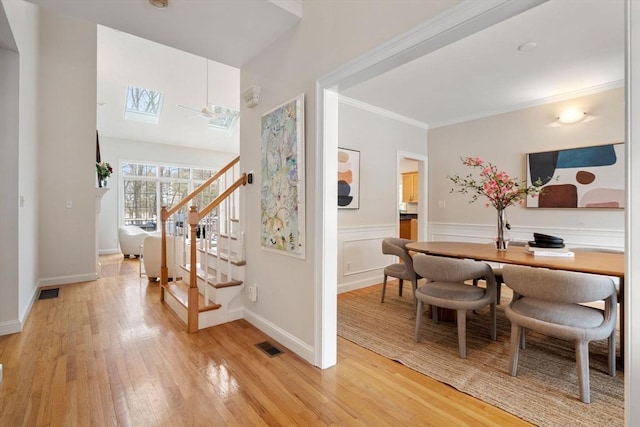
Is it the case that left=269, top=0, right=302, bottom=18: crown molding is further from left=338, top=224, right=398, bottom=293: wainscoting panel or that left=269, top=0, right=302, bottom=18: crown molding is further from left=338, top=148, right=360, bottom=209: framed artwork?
left=338, top=224, right=398, bottom=293: wainscoting panel

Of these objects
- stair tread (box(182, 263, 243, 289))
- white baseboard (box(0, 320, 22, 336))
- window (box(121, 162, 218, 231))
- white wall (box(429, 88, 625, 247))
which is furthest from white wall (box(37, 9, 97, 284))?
white wall (box(429, 88, 625, 247))

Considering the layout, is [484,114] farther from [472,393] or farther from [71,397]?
[71,397]

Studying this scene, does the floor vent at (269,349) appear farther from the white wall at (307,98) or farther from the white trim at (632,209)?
the white trim at (632,209)

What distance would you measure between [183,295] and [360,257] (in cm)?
231

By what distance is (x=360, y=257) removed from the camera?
4.22 metres

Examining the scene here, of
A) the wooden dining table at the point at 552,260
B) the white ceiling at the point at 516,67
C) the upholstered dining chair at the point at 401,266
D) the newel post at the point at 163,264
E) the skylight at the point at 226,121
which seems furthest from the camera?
the skylight at the point at 226,121

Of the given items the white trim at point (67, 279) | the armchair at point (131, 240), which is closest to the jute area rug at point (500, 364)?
the white trim at point (67, 279)

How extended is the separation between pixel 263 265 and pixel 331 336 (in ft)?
3.07

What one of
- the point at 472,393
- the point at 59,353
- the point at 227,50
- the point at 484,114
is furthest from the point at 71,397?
the point at 484,114

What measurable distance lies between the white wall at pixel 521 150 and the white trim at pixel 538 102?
5cm

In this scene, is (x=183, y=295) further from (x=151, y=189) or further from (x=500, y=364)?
(x=151, y=189)

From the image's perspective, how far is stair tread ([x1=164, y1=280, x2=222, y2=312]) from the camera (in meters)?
2.78

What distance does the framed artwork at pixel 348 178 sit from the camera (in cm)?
396

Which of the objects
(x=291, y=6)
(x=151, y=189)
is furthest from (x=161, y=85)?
(x=291, y=6)
